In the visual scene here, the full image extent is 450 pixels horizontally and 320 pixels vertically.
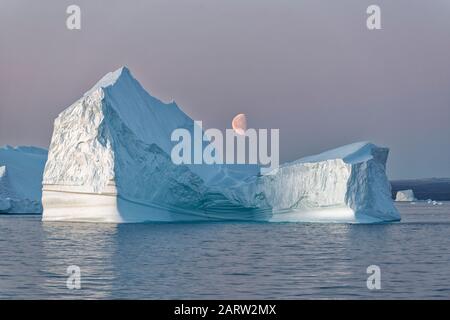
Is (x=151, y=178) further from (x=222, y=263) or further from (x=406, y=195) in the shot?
(x=406, y=195)

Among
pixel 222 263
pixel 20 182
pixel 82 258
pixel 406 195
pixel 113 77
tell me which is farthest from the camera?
pixel 406 195

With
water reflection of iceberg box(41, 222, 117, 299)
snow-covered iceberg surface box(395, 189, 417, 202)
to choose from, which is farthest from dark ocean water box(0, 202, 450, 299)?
snow-covered iceberg surface box(395, 189, 417, 202)

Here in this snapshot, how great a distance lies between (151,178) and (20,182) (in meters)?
22.9

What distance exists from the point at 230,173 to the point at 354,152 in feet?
21.5

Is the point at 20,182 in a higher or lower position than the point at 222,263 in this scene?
higher

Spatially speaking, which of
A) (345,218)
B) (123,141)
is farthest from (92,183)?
(345,218)

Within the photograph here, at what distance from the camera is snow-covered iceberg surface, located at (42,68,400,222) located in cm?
3162

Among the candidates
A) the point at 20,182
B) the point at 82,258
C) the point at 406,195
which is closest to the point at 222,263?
the point at 82,258

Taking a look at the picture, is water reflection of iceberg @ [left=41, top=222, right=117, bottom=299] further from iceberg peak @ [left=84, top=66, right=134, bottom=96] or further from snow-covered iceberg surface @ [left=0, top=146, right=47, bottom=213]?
snow-covered iceberg surface @ [left=0, top=146, right=47, bottom=213]

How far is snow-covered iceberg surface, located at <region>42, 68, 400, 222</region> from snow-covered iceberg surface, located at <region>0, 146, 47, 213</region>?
713 inches

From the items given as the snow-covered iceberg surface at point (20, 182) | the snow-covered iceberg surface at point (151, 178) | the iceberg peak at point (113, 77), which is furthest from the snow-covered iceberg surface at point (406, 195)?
the iceberg peak at point (113, 77)

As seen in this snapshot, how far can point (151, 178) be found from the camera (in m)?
32.2

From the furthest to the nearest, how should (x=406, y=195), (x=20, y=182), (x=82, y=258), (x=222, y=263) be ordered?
1. (x=406, y=195)
2. (x=20, y=182)
3. (x=82, y=258)
4. (x=222, y=263)
